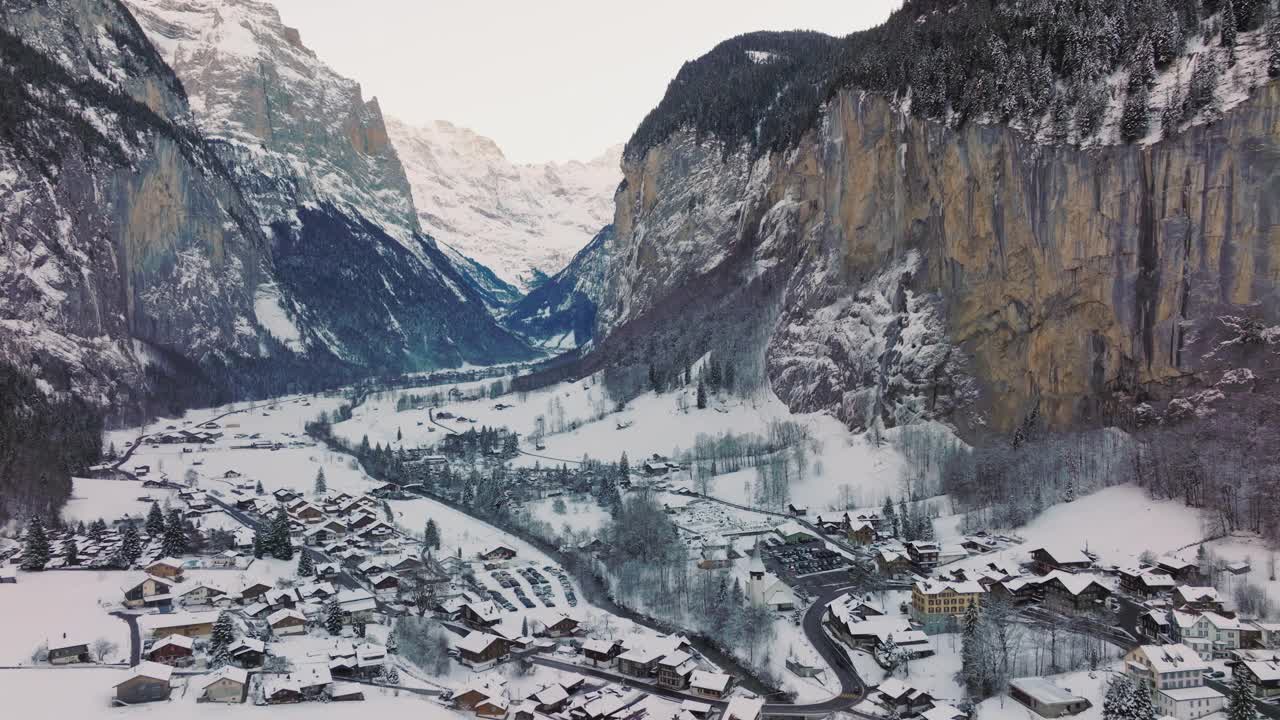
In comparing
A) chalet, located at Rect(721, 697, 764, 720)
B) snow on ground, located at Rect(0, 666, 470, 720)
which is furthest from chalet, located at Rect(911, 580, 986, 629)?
snow on ground, located at Rect(0, 666, 470, 720)

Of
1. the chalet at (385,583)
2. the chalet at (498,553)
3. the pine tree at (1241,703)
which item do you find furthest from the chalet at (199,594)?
the pine tree at (1241,703)

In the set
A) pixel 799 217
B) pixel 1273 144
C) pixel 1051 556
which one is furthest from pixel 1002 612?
pixel 799 217

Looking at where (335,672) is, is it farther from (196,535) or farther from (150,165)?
(150,165)

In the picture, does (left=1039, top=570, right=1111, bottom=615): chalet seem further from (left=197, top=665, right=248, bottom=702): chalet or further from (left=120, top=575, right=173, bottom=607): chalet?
(left=120, top=575, right=173, bottom=607): chalet

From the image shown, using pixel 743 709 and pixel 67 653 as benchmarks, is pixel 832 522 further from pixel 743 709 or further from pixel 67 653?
pixel 67 653

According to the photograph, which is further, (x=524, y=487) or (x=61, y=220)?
(x=61, y=220)

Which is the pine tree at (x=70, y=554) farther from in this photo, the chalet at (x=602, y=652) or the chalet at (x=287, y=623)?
the chalet at (x=602, y=652)
